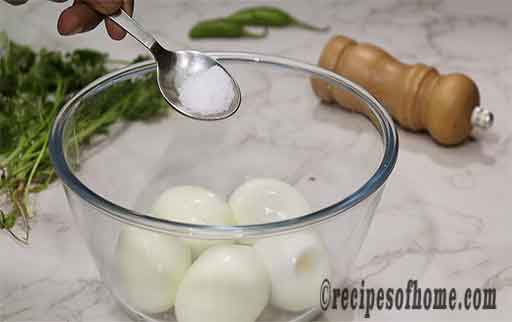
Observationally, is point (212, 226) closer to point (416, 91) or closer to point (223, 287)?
point (223, 287)

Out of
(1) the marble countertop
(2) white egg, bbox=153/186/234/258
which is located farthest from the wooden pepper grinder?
(2) white egg, bbox=153/186/234/258

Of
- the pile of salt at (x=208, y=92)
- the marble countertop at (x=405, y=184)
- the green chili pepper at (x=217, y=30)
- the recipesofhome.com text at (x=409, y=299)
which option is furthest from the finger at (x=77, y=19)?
the green chili pepper at (x=217, y=30)

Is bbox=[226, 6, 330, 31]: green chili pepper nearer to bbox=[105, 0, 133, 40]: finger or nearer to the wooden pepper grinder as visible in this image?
the wooden pepper grinder

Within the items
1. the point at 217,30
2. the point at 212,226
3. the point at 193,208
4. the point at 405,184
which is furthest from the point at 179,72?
the point at 217,30

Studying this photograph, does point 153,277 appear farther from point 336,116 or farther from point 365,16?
point 365,16

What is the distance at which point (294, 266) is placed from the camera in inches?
33.4

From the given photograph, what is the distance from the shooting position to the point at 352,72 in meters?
1.29

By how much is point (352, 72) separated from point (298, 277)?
20.8 inches

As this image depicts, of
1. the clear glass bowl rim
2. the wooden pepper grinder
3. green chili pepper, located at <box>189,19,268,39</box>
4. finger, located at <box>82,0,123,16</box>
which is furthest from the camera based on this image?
green chili pepper, located at <box>189,19,268,39</box>

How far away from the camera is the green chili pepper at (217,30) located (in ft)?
5.02

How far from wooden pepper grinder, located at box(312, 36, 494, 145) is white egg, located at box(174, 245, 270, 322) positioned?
39cm

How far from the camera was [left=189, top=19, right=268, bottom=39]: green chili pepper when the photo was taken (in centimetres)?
153

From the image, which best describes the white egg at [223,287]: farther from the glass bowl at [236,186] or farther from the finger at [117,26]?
the finger at [117,26]

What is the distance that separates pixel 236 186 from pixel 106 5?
34 cm
